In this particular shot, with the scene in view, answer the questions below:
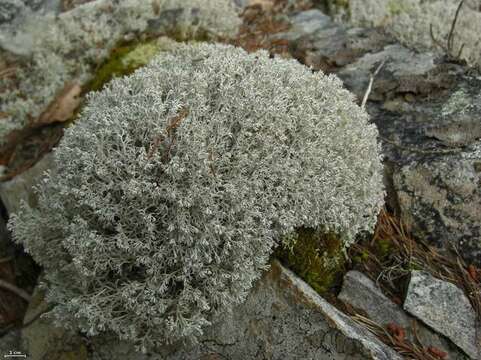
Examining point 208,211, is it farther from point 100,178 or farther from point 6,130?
point 6,130

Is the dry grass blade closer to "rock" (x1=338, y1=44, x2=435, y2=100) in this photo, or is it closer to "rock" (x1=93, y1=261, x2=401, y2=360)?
"rock" (x1=93, y1=261, x2=401, y2=360)

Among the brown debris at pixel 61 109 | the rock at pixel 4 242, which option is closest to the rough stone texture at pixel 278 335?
the rock at pixel 4 242

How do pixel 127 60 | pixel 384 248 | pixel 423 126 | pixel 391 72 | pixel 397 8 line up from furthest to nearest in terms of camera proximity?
pixel 397 8, pixel 127 60, pixel 391 72, pixel 423 126, pixel 384 248

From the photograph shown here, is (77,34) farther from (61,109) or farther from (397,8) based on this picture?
(397,8)

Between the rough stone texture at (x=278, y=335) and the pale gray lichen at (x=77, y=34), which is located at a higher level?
the pale gray lichen at (x=77, y=34)

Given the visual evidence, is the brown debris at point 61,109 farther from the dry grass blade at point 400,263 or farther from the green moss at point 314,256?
the dry grass blade at point 400,263

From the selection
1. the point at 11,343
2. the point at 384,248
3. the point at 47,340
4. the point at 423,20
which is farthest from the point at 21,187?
the point at 423,20

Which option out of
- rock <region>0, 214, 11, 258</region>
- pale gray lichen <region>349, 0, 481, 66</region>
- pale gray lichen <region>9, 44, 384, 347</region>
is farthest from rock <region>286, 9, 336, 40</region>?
rock <region>0, 214, 11, 258</region>
